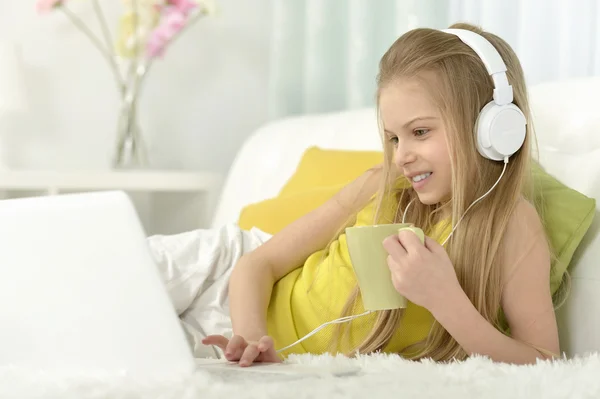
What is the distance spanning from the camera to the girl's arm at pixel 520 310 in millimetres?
1077

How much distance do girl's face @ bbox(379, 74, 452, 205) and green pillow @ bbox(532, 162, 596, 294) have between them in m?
0.16

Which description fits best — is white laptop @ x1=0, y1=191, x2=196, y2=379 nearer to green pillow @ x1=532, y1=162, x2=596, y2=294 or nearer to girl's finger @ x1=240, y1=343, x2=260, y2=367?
girl's finger @ x1=240, y1=343, x2=260, y2=367

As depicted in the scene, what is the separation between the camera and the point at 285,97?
293 centimetres

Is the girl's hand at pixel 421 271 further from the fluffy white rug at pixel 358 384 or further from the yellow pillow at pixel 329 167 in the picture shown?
the yellow pillow at pixel 329 167

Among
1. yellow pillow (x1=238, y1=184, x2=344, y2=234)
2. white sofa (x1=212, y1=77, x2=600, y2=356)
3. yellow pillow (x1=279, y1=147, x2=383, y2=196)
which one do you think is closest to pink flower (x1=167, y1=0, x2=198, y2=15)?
white sofa (x1=212, y1=77, x2=600, y2=356)

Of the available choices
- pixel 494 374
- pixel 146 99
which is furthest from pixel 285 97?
pixel 494 374

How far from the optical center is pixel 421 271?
3.42 feet

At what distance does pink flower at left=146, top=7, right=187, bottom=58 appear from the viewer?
2816mm

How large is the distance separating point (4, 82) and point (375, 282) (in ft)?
6.33

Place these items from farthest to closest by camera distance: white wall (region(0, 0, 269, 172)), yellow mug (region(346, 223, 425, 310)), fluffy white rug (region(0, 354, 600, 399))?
white wall (region(0, 0, 269, 172)) < yellow mug (region(346, 223, 425, 310)) < fluffy white rug (region(0, 354, 600, 399))

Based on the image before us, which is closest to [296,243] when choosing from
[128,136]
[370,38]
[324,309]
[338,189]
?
[324,309]

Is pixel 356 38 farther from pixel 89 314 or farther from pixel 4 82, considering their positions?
pixel 89 314

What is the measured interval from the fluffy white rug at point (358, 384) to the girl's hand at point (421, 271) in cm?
16

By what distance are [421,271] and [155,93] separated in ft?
7.17
